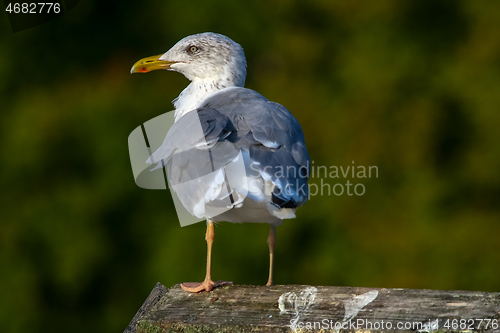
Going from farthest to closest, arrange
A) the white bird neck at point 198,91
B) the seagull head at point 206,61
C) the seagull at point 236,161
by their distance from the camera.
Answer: the seagull head at point 206,61 → the white bird neck at point 198,91 → the seagull at point 236,161

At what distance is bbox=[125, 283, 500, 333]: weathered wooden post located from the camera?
59.6 inches

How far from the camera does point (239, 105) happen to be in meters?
2.15

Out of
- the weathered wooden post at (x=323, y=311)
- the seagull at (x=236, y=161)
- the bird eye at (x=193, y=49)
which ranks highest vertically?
the bird eye at (x=193, y=49)

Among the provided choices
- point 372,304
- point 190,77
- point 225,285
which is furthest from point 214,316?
point 190,77

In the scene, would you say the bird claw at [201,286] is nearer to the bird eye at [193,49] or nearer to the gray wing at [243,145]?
the gray wing at [243,145]

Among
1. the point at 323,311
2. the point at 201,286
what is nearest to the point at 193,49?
the point at 201,286

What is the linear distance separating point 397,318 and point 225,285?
2.12 feet

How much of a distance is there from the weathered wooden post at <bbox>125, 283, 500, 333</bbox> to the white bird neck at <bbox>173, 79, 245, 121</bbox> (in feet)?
2.98

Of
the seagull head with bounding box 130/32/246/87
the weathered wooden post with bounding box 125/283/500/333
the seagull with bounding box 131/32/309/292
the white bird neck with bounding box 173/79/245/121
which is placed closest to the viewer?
the weathered wooden post with bounding box 125/283/500/333

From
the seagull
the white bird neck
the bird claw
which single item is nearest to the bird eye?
the white bird neck

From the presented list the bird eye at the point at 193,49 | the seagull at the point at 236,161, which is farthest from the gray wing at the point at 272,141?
the bird eye at the point at 193,49

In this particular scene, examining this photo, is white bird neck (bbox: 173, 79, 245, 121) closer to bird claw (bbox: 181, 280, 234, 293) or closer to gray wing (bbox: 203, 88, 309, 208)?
gray wing (bbox: 203, 88, 309, 208)

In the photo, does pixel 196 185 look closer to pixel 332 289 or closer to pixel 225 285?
pixel 225 285

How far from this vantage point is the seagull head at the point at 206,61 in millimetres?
2564
